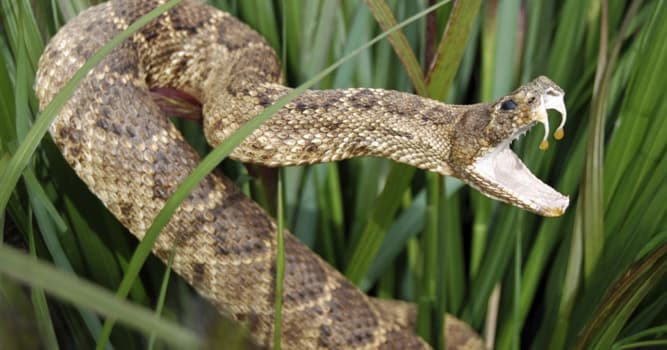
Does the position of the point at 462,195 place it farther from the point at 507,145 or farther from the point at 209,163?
the point at 209,163

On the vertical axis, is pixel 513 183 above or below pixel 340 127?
below

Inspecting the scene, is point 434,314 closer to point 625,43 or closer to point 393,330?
point 393,330

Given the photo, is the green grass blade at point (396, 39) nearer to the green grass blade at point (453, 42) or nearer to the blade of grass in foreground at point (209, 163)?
the green grass blade at point (453, 42)

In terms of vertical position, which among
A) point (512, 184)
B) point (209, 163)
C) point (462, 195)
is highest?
point (209, 163)

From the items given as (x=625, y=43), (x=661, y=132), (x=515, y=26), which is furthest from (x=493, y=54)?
(x=661, y=132)

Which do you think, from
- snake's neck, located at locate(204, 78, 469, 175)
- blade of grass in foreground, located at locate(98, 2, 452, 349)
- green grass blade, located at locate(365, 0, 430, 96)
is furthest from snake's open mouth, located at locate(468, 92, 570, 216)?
blade of grass in foreground, located at locate(98, 2, 452, 349)

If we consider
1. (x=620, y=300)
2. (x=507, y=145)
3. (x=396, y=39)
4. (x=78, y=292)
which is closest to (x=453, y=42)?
(x=396, y=39)
